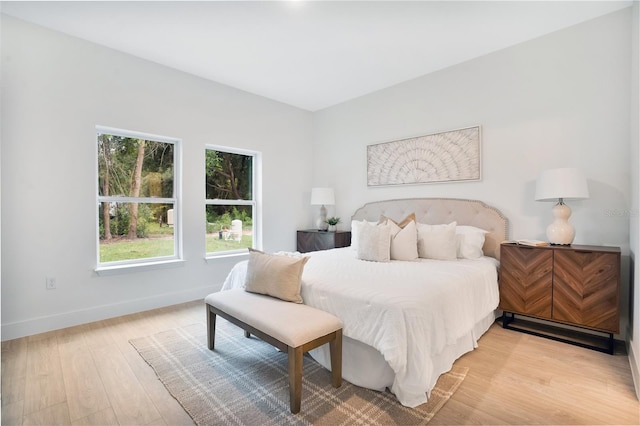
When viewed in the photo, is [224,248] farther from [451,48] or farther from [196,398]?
[451,48]

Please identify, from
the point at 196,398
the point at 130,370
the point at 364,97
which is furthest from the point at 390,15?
the point at 130,370

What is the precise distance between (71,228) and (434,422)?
341cm

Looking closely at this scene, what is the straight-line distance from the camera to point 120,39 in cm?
299

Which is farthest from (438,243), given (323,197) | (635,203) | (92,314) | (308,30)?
(92,314)

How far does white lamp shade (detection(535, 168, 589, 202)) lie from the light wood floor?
123 centimetres

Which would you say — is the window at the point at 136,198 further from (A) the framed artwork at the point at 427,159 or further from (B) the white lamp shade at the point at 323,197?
(A) the framed artwork at the point at 427,159

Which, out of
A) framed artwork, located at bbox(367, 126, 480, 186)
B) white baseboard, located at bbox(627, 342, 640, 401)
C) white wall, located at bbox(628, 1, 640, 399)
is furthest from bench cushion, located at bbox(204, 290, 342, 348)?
framed artwork, located at bbox(367, 126, 480, 186)

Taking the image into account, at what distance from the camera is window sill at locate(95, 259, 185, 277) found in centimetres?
312

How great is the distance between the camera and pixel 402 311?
5.54 ft

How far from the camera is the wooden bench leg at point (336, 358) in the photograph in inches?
73.9

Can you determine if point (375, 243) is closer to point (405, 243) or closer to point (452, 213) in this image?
point (405, 243)

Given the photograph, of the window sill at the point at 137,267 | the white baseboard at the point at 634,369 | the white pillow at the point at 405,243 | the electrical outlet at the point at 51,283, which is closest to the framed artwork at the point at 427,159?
the white pillow at the point at 405,243

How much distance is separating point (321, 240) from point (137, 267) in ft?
7.53

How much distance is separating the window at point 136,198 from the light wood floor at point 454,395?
1.00m
